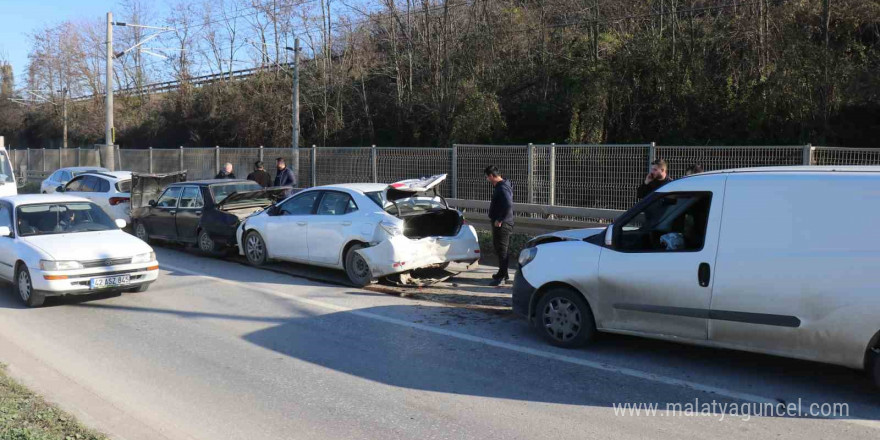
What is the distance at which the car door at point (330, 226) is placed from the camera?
10430mm

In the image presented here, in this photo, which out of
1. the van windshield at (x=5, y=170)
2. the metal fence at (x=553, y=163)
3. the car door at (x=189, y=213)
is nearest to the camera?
the metal fence at (x=553, y=163)

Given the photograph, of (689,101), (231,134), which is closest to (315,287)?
(689,101)

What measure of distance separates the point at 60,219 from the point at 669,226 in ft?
27.4

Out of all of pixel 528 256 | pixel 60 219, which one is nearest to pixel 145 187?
pixel 60 219

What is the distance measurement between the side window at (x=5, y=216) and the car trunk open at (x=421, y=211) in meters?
5.34

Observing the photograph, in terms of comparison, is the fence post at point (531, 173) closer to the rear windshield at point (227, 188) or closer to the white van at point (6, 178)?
the rear windshield at point (227, 188)

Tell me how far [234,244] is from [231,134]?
23808 mm

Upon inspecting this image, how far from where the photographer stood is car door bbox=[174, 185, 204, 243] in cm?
1367

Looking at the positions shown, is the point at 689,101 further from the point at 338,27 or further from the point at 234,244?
the point at 338,27

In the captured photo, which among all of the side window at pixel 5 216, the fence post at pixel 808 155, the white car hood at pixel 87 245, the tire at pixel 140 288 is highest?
the fence post at pixel 808 155

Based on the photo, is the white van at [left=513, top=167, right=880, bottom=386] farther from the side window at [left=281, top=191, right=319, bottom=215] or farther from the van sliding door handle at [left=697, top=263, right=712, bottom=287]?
the side window at [left=281, top=191, right=319, bottom=215]

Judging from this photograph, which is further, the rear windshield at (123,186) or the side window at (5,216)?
the rear windshield at (123,186)

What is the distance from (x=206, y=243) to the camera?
13453 mm

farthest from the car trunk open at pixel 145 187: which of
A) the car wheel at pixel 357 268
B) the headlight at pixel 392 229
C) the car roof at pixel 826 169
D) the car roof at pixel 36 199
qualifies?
the car roof at pixel 826 169
